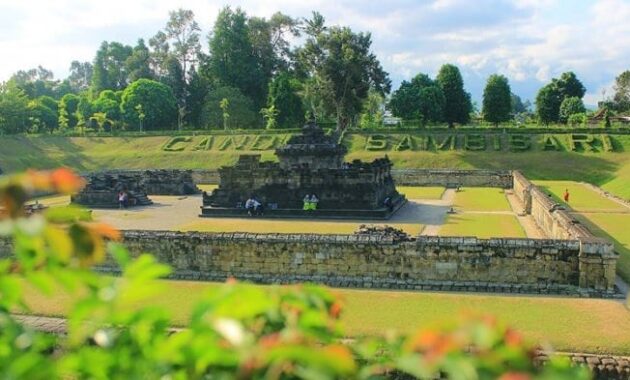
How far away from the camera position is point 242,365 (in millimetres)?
1825

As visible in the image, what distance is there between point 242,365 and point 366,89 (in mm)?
51432

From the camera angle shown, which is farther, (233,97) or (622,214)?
(233,97)

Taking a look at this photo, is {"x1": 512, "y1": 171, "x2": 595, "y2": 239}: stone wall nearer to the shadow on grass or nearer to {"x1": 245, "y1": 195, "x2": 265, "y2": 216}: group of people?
the shadow on grass

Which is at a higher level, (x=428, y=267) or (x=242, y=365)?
(x=242, y=365)

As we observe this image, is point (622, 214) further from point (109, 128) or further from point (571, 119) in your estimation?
point (109, 128)

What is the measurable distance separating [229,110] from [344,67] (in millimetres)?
16891

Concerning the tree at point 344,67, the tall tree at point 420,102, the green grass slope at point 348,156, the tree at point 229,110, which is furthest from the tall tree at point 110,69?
the tall tree at point 420,102

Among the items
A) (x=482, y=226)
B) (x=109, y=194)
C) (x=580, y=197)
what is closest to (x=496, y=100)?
(x=580, y=197)

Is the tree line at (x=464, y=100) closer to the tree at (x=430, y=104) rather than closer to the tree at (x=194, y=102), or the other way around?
the tree at (x=430, y=104)

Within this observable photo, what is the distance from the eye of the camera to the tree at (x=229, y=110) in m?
63.0

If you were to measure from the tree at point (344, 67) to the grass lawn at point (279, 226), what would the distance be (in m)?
30.6

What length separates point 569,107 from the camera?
5956cm

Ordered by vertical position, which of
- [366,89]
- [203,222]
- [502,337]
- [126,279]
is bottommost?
[203,222]

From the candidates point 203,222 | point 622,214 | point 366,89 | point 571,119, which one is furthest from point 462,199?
point 571,119
